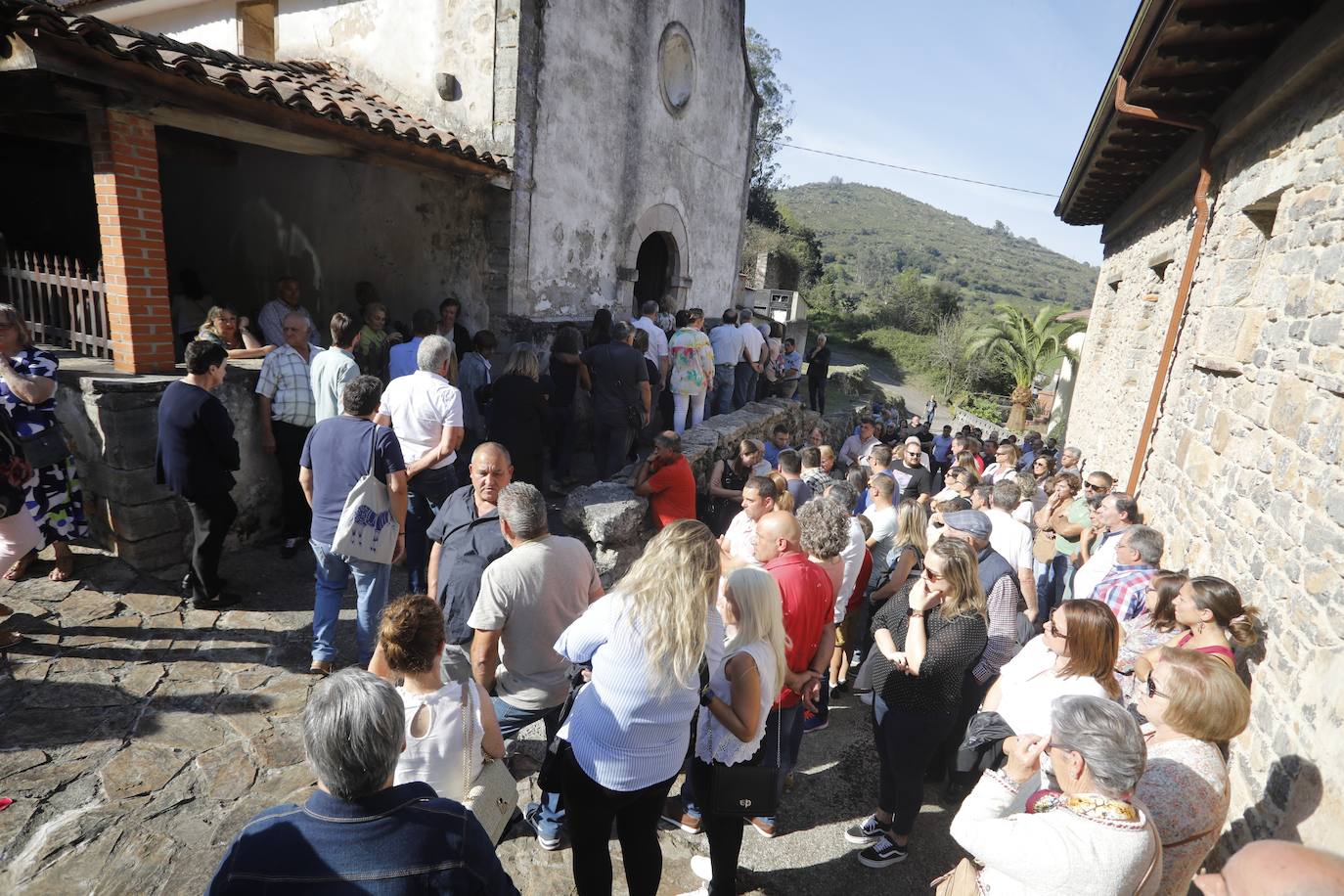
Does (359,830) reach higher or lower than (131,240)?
lower

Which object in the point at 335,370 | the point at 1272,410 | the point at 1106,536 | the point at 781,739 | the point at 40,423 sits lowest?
the point at 781,739

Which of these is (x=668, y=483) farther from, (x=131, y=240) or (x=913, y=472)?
(x=131, y=240)

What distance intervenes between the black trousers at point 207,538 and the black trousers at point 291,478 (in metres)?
0.69

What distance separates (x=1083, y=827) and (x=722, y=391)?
7921 millimetres

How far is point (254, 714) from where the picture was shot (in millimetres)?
3564

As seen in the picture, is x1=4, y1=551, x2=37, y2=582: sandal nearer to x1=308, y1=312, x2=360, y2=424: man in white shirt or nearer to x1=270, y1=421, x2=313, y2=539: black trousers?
x1=270, y1=421, x2=313, y2=539: black trousers

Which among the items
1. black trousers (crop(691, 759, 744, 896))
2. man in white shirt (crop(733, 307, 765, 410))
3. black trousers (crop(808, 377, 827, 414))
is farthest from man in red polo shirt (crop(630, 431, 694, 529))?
black trousers (crop(808, 377, 827, 414))

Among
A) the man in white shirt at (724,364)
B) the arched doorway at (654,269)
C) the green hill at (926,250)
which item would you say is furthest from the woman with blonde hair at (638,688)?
the green hill at (926,250)

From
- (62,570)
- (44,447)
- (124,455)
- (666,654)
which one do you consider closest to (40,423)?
(44,447)

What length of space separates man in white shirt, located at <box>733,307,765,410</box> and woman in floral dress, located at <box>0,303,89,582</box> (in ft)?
23.6

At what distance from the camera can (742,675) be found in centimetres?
248

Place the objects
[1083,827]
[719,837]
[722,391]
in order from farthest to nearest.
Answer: [722,391], [719,837], [1083,827]

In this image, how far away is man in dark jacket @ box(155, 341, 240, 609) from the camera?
4.05 meters

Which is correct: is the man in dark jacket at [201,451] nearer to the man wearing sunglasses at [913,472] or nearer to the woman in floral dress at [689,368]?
the woman in floral dress at [689,368]
